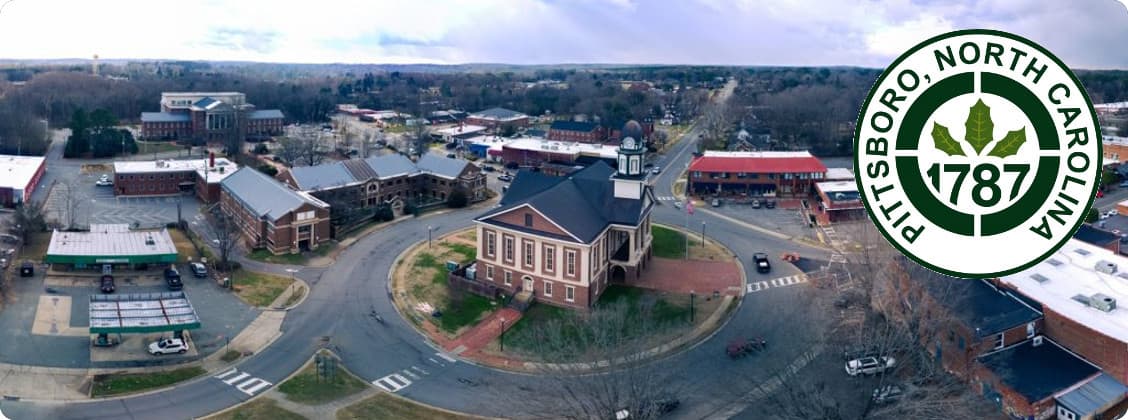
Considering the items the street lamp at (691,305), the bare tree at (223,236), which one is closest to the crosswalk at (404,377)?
the street lamp at (691,305)

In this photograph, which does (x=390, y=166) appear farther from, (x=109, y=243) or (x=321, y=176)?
(x=109, y=243)

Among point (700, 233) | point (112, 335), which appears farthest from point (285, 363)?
point (700, 233)

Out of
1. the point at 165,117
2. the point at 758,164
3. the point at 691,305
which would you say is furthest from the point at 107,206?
the point at 758,164

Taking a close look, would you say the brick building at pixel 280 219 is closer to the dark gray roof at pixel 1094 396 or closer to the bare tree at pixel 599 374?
the bare tree at pixel 599 374

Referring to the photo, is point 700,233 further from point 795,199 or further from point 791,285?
point 795,199

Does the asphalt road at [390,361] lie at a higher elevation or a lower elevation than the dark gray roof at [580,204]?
lower
